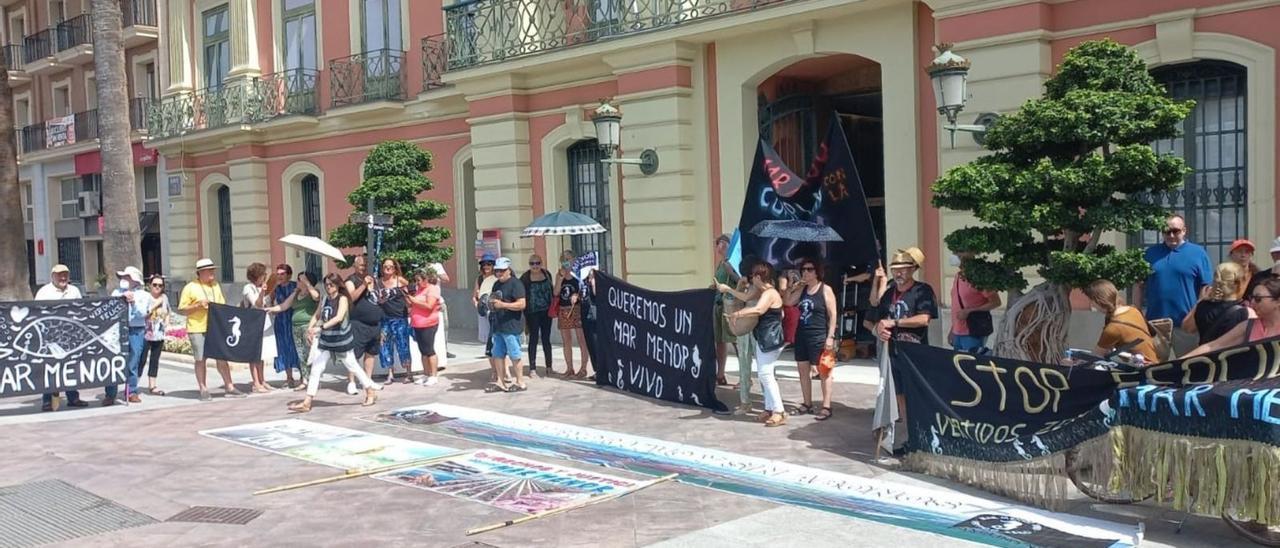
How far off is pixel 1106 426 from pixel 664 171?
9.51 m

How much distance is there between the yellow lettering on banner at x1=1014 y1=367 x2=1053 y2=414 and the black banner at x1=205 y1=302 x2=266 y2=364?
875 centimetres

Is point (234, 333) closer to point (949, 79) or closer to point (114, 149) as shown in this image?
point (949, 79)

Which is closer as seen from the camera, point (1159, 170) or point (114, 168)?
point (1159, 170)

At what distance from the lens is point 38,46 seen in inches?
1277

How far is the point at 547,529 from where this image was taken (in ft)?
21.8

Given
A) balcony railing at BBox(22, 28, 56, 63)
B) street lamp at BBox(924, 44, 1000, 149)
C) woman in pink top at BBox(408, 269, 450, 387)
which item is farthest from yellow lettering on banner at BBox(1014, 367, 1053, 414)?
balcony railing at BBox(22, 28, 56, 63)

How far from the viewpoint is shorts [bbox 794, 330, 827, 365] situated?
959 centimetres

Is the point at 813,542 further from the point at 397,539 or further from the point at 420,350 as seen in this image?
the point at 420,350

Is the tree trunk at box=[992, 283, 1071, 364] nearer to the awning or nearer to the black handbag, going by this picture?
the black handbag

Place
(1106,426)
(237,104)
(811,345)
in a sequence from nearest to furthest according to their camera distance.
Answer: (1106,426) → (811,345) → (237,104)

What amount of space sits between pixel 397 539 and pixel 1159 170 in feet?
18.7

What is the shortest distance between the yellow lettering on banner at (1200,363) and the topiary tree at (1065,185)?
5.71 ft

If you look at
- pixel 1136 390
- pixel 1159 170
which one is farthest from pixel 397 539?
pixel 1159 170

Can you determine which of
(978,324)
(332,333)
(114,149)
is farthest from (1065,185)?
(114,149)
